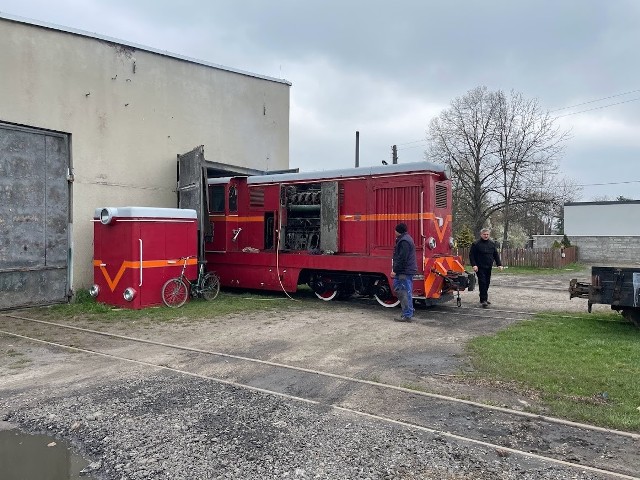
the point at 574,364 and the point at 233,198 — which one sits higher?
the point at 233,198

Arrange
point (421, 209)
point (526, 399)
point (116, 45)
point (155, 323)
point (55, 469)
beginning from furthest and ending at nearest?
point (116, 45) → point (421, 209) → point (155, 323) → point (526, 399) → point (55, 469)

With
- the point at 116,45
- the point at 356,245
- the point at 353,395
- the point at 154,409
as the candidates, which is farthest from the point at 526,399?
the point at 116,45

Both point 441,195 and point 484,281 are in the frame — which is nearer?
point 441,195

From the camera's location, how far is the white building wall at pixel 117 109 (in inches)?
421

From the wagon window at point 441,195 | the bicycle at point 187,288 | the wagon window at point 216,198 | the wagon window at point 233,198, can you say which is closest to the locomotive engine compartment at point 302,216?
the wagon window at point 233,198

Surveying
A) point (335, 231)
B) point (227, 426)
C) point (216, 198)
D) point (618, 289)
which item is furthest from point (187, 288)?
point (618, 289)

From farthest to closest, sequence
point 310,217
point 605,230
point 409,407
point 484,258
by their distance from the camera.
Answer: point 605,230, point 310,217, point 484,258, point 409,407

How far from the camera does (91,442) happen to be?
4031mm

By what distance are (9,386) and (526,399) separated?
211 inches

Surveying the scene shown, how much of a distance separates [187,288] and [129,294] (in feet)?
4.48

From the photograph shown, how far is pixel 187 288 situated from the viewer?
1127 cm

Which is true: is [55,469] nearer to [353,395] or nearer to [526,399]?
[353,395]

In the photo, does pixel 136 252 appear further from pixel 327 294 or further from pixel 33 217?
pixel 327 294

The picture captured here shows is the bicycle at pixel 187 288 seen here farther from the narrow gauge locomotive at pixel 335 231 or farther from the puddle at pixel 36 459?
the puddle at pixel 36 459
